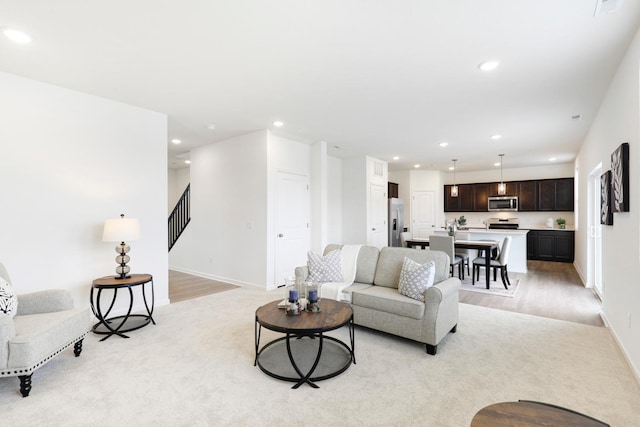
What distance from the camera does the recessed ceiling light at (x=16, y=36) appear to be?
2.47 meters

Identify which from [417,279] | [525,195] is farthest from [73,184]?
[525,195]

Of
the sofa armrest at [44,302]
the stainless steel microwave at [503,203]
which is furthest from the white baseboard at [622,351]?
the stainless steel microwave at [503,203]

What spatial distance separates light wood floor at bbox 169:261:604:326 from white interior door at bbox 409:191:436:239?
3.43 meters

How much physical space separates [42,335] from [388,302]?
288cm

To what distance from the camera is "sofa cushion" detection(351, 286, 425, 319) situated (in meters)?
2.94

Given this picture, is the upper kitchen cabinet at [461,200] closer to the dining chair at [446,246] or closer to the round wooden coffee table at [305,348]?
the dining chair at [446,246]

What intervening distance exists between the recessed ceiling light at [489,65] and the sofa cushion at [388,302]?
2.37 metres

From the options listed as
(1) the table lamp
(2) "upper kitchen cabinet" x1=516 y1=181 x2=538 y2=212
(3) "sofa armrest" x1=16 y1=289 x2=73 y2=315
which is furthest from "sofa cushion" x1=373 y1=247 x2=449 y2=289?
(2) "upper kitchen cabinet" x1=516 y1=181 x2=538 y2=212

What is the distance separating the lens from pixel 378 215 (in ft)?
26.0

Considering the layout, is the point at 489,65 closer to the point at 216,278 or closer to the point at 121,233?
the point at 121,233

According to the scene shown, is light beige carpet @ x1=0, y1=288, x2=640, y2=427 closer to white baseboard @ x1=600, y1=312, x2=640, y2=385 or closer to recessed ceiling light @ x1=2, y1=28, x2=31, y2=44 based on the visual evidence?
Result: white baseboard @ x1=600, y1=312, x2=640, y2=385

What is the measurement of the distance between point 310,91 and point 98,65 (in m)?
2.15

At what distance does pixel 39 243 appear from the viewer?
335 centimetres

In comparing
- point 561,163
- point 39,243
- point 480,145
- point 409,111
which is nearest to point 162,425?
point 39,243
